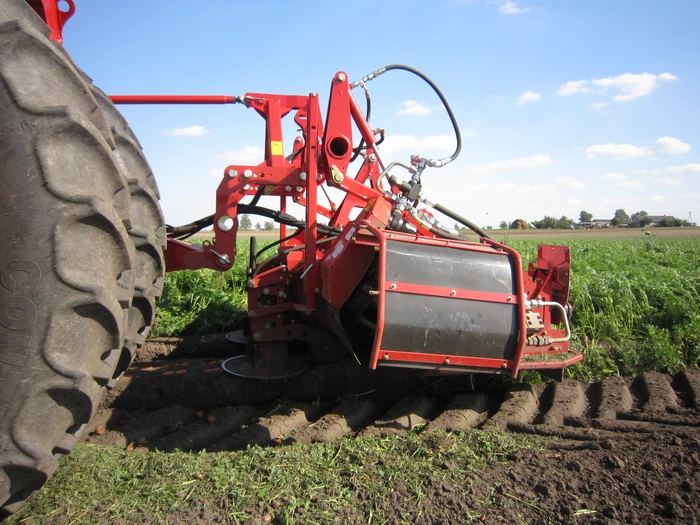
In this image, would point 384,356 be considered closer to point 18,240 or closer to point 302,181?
point 302,181

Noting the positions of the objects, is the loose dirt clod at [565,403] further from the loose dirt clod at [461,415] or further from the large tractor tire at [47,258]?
the large tractor tire at [47,258]

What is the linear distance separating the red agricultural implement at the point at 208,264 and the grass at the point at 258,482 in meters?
0.48

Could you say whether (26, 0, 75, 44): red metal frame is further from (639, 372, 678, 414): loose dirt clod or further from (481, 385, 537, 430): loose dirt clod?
(639, 372, 678, 414): loose dirt clod

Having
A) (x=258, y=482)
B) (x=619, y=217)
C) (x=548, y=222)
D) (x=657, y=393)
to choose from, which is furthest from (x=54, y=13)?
(x=619, y=217)

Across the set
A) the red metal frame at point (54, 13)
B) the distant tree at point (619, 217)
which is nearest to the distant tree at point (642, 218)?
the distant tree at point (619, 217)

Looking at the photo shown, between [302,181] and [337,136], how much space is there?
16.8 inches

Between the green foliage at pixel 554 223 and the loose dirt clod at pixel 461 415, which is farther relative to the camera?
the green foliage at pixel 554 223

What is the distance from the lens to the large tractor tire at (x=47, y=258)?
1.60 metres

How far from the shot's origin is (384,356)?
2.95 metres

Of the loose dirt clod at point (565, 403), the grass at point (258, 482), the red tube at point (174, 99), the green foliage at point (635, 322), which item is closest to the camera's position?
the grass at point (258, 482)

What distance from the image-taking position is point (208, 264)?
4.02 meters

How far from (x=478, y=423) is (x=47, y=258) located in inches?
120

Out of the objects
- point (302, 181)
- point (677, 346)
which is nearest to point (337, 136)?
point (302, 181)

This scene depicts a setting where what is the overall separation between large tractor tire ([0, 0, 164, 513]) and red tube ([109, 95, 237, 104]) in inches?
107
